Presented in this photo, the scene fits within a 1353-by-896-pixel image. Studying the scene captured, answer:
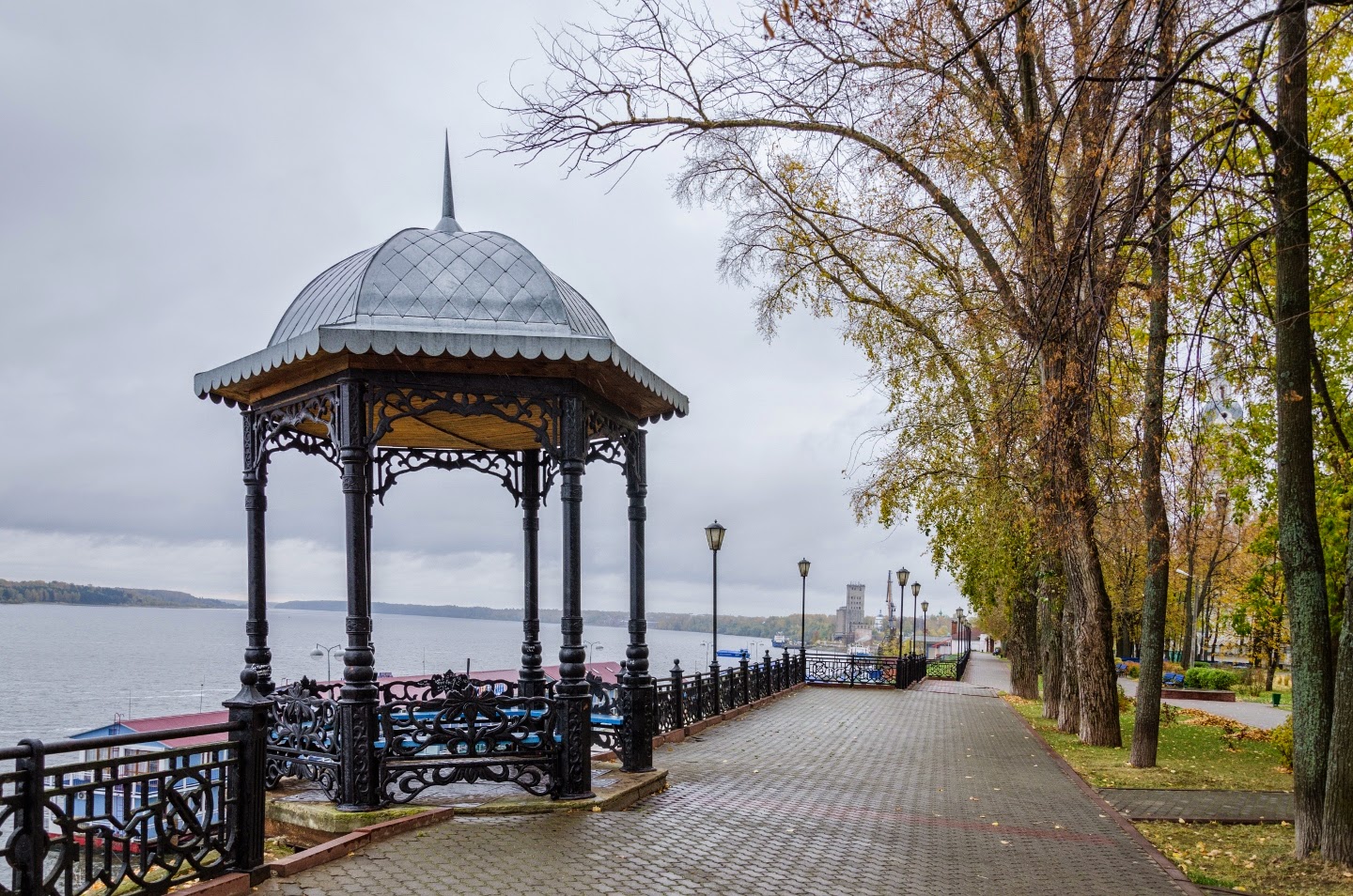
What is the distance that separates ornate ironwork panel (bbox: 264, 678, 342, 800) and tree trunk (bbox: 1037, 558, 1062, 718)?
44.8 ft

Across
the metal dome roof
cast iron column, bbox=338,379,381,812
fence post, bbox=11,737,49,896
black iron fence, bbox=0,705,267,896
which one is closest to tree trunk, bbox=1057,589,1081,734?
the metal dome roof

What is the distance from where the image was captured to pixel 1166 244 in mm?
7660

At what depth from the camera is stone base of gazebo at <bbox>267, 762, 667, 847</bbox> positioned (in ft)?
23.8

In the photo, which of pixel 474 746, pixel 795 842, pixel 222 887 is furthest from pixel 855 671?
pixel 222 887

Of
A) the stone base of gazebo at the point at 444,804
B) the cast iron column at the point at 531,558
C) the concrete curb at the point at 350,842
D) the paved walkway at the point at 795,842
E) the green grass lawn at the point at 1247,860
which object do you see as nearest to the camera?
the concrete curb at the point at 350,842

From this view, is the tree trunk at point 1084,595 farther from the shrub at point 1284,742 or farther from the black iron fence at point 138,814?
the black iron fence at point 138,814

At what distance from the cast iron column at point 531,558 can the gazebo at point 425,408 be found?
201cm

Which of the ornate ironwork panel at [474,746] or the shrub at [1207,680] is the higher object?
the ornate ironwork panel at [474,746]

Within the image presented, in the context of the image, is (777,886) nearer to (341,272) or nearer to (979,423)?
(341,272)

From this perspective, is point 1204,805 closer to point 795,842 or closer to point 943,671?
point 795,842

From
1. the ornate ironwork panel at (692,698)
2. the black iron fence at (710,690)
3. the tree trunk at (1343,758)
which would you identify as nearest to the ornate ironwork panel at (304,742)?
the black iron fence at (710,690)

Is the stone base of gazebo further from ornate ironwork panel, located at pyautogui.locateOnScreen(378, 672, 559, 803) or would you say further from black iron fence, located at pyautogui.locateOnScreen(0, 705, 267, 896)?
black iron fence, located at pyautogui.locateOnScreen(0, 705, 267, 896)

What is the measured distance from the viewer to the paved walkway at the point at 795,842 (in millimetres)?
6312

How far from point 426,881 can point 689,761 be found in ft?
21.0
